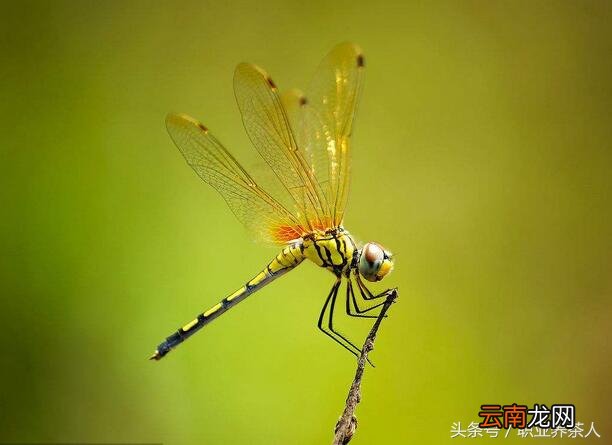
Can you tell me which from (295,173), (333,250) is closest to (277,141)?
(295,173)

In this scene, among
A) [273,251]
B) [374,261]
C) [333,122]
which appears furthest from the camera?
[273,251]

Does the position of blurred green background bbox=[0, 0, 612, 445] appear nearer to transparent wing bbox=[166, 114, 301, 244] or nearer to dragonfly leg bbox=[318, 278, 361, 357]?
dragonfly leg bbox=[318, 278, 361, 357]

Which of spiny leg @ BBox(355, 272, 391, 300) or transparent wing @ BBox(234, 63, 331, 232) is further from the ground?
transparent wing @ BBox(234, 63, 331, 232)

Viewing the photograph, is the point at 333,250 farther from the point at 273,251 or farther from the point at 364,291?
the point at 273,251

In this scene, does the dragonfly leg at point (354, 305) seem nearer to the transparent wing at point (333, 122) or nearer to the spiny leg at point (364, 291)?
the spiny leg at point (364, 291)

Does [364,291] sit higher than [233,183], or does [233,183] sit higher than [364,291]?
[233,183]

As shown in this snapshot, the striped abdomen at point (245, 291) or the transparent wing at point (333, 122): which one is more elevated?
the transparent wing at point (333, 122)

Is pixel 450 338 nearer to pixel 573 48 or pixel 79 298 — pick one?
pixel 79 298

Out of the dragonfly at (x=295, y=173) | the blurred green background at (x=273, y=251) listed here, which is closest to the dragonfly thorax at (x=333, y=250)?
the dragonfly at (x=295, y=173)

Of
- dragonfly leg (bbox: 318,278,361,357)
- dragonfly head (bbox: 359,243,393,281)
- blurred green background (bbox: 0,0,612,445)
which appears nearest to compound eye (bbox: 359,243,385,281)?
dragonfly head (bbox: 359,243,393,281)
